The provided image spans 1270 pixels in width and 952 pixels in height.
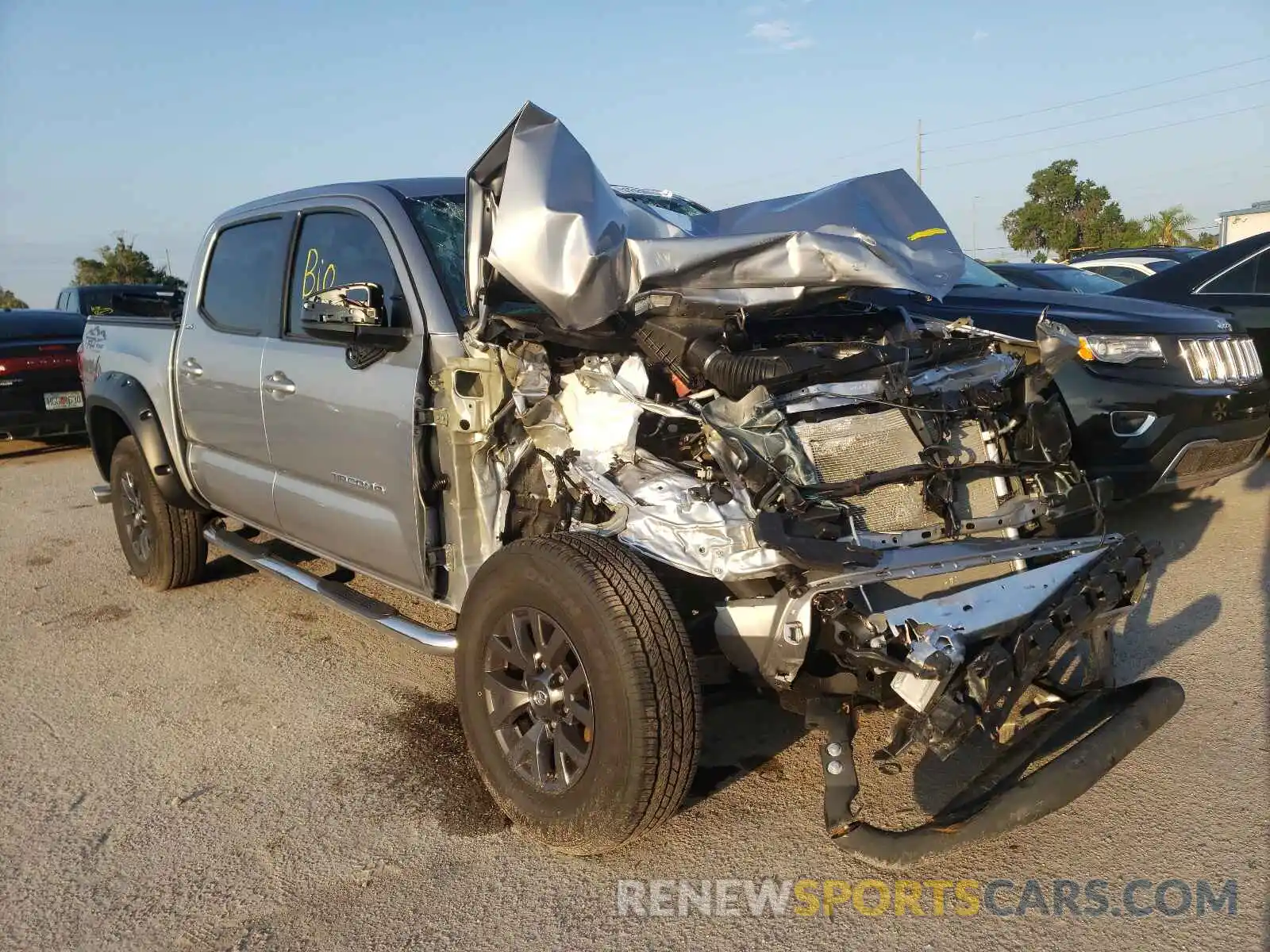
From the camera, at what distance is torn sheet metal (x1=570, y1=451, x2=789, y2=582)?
271 centimetres

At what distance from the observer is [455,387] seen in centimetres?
332

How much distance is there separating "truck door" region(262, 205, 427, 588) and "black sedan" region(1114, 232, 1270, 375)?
17.0 ft

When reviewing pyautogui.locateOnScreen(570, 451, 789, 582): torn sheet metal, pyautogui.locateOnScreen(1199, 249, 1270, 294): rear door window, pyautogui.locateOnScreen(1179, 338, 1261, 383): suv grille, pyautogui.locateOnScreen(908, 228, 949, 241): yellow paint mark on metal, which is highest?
pyautogui.locateOnScreen(908, 228, 949, 241): yellow paint mark on metal

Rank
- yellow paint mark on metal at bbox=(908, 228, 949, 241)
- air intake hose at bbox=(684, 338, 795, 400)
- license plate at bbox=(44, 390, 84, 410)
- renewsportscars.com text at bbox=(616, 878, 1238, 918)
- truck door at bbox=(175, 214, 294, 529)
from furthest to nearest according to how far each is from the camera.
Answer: license plate at bbox=(44, 390, 84, 410) → truck door at bbox=(175, 214, 294, 529) → yellow paint mark on metal at bbox=(908, 228, 949, 241) → air intake hose at bbox=(684, 338, 795, 400) → renewsportscars.com text at bbox=(616, 878, 1238, 918)

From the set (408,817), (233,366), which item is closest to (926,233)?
(408,817)

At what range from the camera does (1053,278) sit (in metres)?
8.83

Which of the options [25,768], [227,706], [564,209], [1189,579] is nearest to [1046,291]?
[1189,579]

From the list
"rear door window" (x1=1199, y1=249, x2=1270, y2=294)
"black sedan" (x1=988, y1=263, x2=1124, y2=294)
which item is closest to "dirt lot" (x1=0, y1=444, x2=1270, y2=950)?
"rear door window" (x1=1199, y1=249, x2=1270, y2=294)

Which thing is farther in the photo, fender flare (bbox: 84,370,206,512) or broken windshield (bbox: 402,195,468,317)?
fender flare (bbox: 84,370,206,512)

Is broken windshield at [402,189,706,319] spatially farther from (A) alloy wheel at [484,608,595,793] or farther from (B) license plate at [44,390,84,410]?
(B) license plate at [44,390,84,410]

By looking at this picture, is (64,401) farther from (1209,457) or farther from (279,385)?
(1209,457)

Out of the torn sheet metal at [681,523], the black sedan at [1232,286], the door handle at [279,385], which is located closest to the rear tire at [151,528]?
the door handle at [279,385]

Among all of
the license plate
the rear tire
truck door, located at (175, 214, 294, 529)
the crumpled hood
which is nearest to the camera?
the crumpled hood

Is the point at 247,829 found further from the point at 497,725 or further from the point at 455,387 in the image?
the point at 455,387
